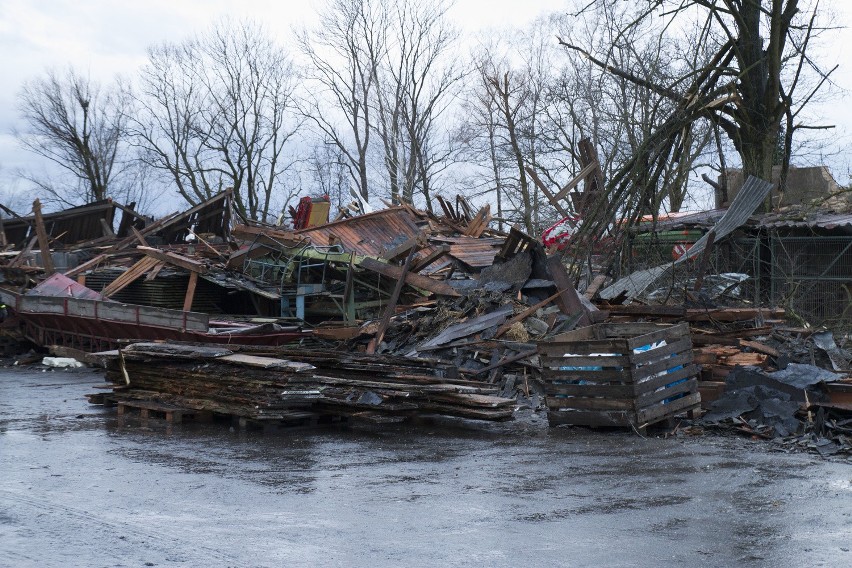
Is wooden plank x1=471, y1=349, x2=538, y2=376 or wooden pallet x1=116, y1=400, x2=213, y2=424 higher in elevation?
wooden plank x1=471, y1=349, x2=538, y2=376

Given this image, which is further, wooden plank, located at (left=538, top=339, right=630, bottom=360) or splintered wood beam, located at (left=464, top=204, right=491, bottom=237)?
splintered wood beam, located at (left=464, top=204, right=491, bottom=237)

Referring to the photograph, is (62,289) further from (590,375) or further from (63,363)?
(590,375)

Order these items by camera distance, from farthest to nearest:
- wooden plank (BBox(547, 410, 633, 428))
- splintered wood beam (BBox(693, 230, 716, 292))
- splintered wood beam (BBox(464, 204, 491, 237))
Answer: splintered wood beam (BBox(464, 204, 491, 237)) → splintered wood beam (BBox(693, 230, 716, 292)) → wooden plank (BBox(547, 410, 633, 428))

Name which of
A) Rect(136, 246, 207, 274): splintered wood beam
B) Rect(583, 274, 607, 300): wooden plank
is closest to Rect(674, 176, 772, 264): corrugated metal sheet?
Rect(583, 274, 607, 300): wooden plank

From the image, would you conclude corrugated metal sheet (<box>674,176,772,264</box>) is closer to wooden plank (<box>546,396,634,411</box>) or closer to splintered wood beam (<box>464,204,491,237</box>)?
wooden plank (<box>546,396,634,411</box>)

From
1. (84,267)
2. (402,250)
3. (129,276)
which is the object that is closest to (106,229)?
(84,267)

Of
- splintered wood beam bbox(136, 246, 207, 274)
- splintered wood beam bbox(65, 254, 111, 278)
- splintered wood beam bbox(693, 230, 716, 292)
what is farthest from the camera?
splintered wood beam bbox(65, 254, 111, 278)

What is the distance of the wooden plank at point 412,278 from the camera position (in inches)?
656

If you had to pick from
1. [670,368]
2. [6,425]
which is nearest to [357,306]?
[6,425]

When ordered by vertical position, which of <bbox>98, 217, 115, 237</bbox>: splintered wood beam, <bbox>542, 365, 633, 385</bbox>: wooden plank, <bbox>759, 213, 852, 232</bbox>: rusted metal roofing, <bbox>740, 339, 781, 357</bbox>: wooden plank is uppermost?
<bbox>98, 217, 115, 237</bbox>: splintered wood beam

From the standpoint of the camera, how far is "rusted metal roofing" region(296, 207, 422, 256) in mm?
20734

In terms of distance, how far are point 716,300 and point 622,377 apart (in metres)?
6.19

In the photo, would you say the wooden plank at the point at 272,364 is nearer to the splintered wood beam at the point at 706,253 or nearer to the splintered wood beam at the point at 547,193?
the splintered wood beam at the point at 706,253

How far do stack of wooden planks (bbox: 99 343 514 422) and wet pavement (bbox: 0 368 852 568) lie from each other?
14.0 inches
